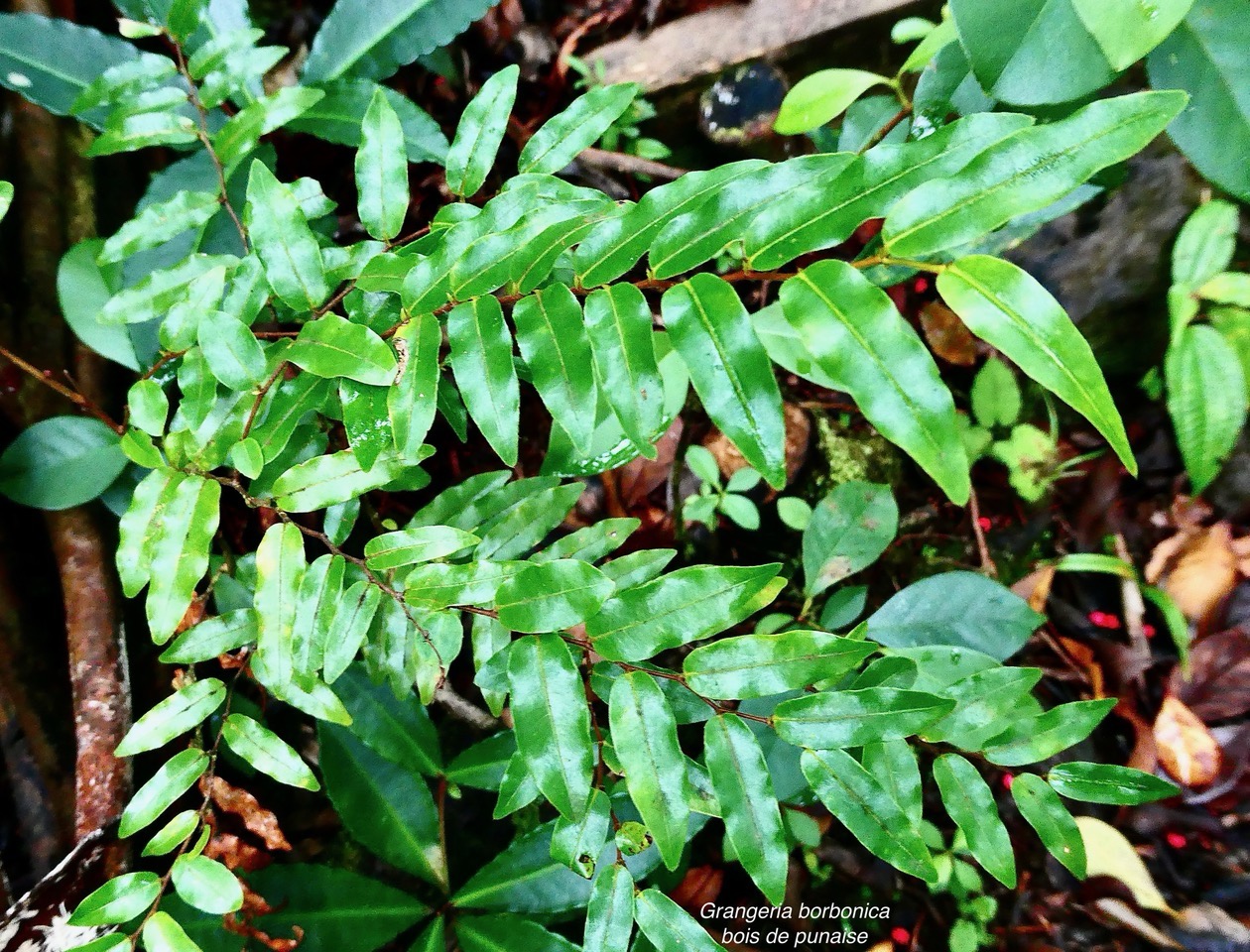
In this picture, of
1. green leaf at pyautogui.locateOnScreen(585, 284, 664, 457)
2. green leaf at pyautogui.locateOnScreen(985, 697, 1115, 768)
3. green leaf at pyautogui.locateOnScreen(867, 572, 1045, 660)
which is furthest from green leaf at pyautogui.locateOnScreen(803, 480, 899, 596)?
green leaf at pyautogui.locateOnScreen(585, 284, 664, 457)

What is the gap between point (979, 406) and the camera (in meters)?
1.83

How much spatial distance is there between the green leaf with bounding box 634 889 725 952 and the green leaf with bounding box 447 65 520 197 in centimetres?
95

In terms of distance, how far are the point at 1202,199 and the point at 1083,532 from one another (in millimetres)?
902

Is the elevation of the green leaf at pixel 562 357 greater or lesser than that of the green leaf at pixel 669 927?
greater

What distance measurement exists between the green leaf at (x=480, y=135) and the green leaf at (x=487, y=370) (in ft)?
1.03

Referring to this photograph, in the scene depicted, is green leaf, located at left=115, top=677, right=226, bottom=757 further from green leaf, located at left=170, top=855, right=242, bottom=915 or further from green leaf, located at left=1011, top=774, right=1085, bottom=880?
green leaf, located at left=1011, top=774, right=1085, bottom=880

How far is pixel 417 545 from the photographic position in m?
0.86

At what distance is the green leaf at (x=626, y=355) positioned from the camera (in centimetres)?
65

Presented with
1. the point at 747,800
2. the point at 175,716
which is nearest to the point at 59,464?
the point at 175,716

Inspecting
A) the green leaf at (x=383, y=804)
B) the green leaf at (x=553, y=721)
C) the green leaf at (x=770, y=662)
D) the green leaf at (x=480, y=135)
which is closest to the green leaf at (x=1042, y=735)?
the green leaf at (x=770, y=662)

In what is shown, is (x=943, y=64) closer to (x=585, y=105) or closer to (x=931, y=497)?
(x=585, y=105)

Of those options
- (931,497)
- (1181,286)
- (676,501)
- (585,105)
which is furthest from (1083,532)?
(585,105)

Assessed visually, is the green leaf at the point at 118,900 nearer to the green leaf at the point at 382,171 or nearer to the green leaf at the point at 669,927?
the green leaf at the point at 669,927

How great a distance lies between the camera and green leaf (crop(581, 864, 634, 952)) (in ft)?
2.64
